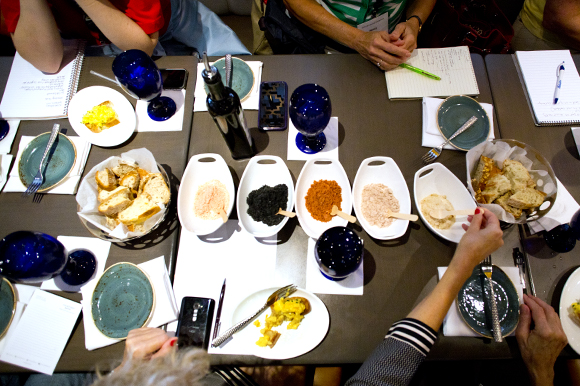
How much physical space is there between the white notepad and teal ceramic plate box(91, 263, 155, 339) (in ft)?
4.66

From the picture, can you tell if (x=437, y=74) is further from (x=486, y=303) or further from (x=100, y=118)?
(x=100, y=118)

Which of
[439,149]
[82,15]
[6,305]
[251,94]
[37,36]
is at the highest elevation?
[82,15]

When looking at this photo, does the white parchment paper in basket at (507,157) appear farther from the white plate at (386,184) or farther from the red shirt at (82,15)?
the red shirt at (82,15)

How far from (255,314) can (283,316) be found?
105 mm

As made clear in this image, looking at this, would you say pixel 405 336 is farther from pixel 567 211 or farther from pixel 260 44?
pixel 260 44

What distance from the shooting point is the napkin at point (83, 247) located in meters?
1.16

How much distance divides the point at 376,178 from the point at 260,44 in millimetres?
1239

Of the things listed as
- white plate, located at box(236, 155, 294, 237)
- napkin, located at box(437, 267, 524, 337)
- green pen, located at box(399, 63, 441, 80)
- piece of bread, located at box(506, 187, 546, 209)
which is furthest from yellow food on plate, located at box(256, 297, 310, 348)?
green pen, located at box(399, 63, 441, 80)

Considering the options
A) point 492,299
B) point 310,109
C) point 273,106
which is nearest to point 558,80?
point 492,299

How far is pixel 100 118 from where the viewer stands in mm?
1376

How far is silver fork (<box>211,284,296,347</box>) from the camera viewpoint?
105 cm

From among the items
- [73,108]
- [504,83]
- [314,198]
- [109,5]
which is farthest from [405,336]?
[109,5]

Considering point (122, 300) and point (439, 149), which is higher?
point (439, 149)

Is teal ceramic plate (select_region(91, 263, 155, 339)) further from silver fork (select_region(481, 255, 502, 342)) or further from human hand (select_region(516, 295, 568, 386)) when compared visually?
human hand (select_region(516, 295, 568, 386))
